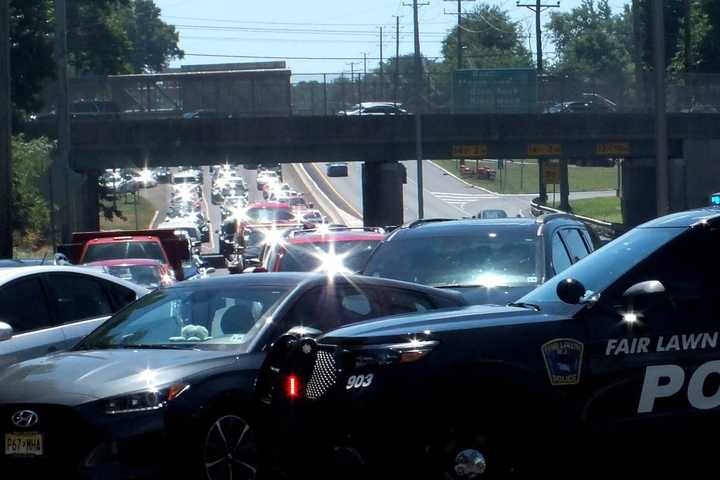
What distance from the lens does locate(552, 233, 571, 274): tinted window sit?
39.4 feet

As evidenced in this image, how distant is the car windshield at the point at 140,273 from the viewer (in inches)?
847

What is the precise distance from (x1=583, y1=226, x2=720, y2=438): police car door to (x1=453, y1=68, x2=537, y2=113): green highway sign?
146ft

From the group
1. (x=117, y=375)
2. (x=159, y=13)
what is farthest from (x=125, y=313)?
(x=159, y=13)

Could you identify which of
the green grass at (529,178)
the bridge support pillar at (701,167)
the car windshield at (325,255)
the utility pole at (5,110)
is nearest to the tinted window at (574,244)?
the car windshield at (325,255)

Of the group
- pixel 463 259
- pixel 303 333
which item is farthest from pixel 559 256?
pixel 303 333

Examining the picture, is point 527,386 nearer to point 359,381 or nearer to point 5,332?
point 359,381

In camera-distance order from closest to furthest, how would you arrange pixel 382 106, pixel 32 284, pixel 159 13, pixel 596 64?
pixel 32 284 < pixel 382 106 < pixel 596 64 < pixel 159 13

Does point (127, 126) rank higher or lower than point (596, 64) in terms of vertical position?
lower

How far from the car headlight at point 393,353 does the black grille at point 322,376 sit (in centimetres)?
16

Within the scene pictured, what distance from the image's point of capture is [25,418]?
25.1 feet

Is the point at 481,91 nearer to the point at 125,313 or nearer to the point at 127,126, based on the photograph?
the point at 127,126

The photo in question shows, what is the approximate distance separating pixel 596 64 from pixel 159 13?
5337 cm

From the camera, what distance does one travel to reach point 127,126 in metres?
46.1

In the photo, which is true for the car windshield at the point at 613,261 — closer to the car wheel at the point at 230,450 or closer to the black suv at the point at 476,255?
the car wheel at the point at 230,450
